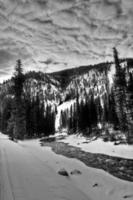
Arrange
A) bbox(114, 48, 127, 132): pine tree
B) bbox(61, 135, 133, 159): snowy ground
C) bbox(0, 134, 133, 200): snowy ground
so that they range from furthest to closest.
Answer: bbox(114, 48, 127, 132): pine tree, bbox(61, 135, 133, 159): snowy ground, bbox(0, 134, 133, 200): snowy ground

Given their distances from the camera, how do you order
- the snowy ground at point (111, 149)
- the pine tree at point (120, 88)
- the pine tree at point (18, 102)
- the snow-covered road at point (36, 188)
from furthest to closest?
the pine tree at point (18, 102), the pine tree at point (120, 88), the snowy ground at point (111, 149), the snow-covered road at point (36, 188)

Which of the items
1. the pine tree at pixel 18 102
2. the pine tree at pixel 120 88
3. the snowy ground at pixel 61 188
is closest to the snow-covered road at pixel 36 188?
the snowy ground at pixel 61 188

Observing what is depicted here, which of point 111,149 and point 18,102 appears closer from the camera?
point 111,149

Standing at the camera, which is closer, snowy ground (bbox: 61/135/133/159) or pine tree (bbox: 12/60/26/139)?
snowy ground (bbox: 61/135/133/159)

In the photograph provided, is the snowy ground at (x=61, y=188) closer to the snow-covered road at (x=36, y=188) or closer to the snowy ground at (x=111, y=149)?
the snow-covered road at (x=36, y=188)

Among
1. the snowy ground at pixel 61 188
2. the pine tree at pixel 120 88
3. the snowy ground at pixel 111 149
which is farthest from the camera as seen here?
the pine tree at pixel 120 88

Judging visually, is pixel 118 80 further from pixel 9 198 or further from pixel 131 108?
pixel 9 198

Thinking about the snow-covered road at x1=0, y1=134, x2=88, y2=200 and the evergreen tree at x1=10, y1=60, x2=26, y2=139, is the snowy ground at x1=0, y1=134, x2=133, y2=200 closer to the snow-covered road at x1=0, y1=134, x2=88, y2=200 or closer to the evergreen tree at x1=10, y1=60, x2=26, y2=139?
the snow-covered road at x1=0, y1=134, x2=88, y2=200

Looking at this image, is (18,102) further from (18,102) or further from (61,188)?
(61,188)

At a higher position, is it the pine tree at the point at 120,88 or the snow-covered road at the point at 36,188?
the pine tree at the point at 120,88

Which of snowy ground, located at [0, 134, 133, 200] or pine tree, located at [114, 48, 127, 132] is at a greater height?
pine tree, located at [114, 48, 127, 132]

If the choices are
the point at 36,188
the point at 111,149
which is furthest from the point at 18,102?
the point at 36,188

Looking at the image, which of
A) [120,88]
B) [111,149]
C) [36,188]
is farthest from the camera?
[120,88]

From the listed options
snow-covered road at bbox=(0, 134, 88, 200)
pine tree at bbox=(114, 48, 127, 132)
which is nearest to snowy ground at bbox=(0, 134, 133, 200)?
snow-covered road at bbox=(0, 134, 88, 200)
